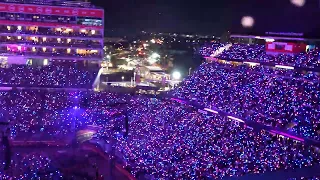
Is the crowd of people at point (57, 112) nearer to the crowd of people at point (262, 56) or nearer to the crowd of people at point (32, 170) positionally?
the crowd of people at point (32, 170)

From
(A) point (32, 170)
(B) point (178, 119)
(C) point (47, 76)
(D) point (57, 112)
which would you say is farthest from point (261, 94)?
(C) point (47, 76)

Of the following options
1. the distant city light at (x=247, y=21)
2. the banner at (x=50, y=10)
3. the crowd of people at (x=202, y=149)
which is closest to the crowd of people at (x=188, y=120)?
the crowd of people at (x=202, y=149)

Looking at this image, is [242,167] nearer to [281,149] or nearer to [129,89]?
[281,149]

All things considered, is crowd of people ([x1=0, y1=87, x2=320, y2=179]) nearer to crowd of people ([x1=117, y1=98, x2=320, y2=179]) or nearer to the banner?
crowd of people ([x1=117, y1=98, x2=320, y2=179])

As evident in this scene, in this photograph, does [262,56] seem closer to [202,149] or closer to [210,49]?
[210,49]

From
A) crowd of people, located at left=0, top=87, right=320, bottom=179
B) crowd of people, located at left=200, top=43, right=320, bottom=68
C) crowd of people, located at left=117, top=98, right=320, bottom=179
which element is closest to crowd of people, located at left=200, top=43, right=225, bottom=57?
crowd of people, located at left=200, top=43, right=320, bottom=68
